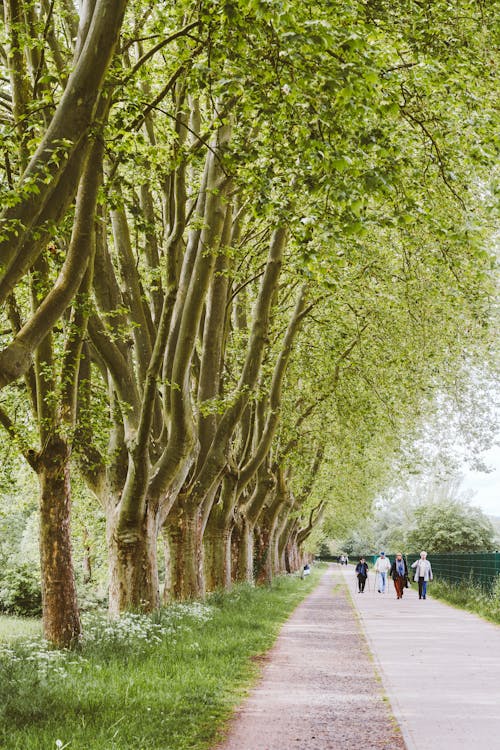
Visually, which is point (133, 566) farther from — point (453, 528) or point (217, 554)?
point (453, 528)

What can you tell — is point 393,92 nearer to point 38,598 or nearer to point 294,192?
point 294,192

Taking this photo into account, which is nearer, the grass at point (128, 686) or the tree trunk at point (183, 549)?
the grass at point (128, 686)

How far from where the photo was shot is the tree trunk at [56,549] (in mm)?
9820

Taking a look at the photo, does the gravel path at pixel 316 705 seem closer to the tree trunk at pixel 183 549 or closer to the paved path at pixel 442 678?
the paved path at pixel 442 678

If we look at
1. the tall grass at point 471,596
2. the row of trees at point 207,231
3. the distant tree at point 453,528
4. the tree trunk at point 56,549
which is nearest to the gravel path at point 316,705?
the tree trunk at point 56,549

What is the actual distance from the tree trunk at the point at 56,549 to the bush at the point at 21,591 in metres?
21.2

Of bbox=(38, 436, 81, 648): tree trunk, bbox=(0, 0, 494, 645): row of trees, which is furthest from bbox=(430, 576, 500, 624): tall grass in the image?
bbox=(38, 436, 81, 648): tree trunk

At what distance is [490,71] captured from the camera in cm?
891

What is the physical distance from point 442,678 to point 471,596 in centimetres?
1454

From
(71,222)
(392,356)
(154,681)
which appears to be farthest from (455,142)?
(392,356)

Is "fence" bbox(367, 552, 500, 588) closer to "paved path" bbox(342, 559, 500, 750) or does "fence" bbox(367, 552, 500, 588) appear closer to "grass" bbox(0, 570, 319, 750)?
"paved path" bbox(342, 559, 500, 750)

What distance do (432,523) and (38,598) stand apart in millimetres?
25795

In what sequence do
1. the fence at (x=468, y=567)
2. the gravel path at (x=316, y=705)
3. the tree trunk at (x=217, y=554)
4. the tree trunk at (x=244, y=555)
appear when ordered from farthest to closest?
the tree trunk at (x=244, y=555), the fence at (x=468, y=567), the tree trunk at (x=217, y=554), the gravel path at (x=316, y=705)

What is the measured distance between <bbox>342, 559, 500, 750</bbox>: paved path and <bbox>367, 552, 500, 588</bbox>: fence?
4254 millimetres
